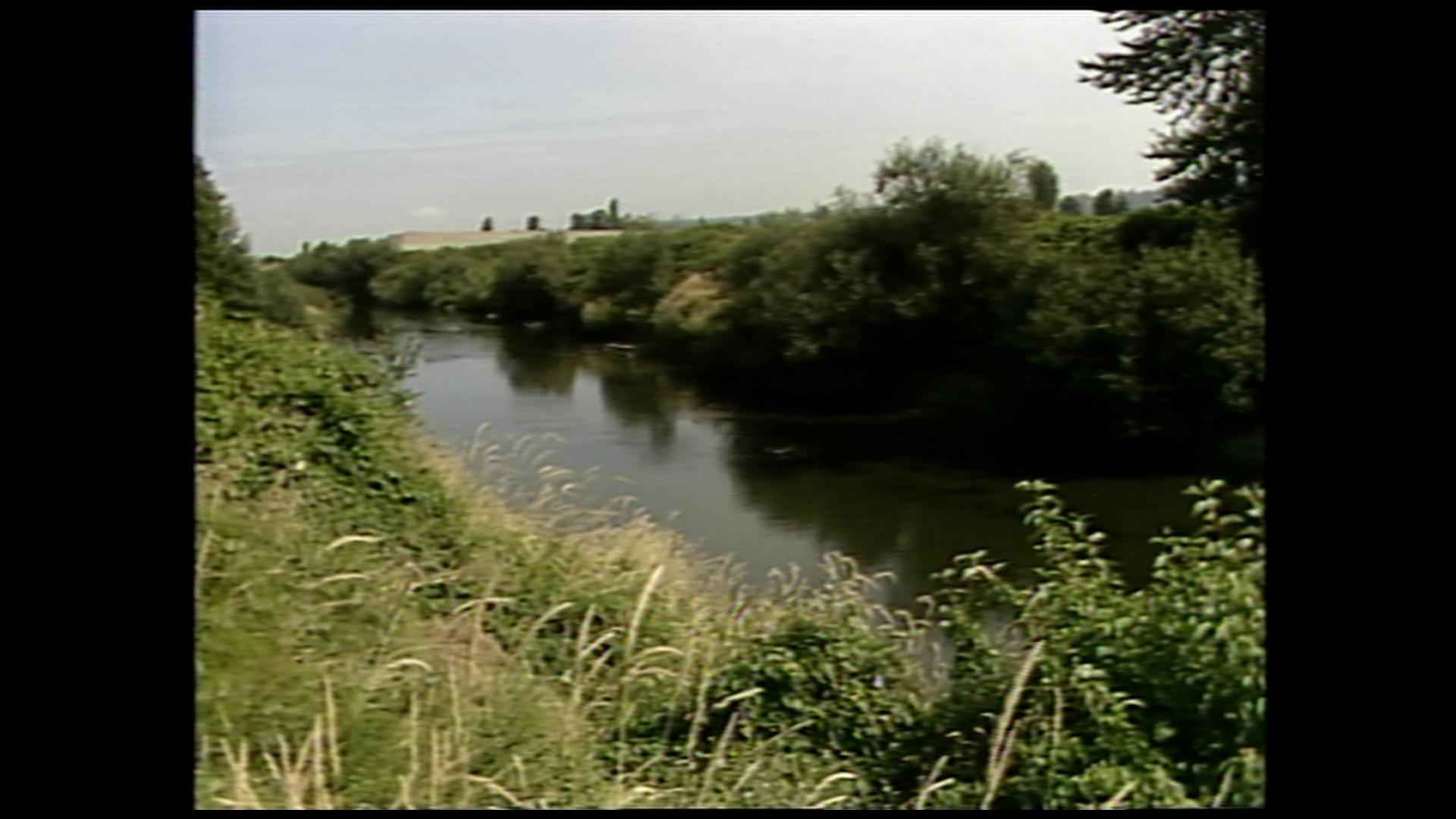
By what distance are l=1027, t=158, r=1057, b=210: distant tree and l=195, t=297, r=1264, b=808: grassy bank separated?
121cm

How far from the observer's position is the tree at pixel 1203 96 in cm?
357

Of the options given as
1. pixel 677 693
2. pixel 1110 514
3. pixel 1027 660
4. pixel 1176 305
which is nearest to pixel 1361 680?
pixel 1027 660

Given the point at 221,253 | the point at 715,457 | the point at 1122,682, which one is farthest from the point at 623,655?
the point at 221,253

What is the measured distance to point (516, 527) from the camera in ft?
15.4

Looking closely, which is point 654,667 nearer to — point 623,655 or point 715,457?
point 623,655

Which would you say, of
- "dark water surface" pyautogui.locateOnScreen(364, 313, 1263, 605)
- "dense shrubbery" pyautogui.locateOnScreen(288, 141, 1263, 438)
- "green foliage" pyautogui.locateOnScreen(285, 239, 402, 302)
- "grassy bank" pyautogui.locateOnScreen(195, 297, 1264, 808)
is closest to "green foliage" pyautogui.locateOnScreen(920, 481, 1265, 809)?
"grassy bank" pyautogui.locateOnScreen(195, 297, 1264, 808)

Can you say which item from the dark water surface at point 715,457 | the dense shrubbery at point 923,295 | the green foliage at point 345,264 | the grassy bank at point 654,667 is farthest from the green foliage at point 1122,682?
the green foliage at point 345,264

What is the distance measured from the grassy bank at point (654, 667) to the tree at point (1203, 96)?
1176 mm

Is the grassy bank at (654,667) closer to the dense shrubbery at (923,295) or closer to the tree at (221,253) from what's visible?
the tree at (221,253)

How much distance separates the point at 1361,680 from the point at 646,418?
311cm

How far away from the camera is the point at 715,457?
5020 millimetres

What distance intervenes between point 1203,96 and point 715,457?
224cm

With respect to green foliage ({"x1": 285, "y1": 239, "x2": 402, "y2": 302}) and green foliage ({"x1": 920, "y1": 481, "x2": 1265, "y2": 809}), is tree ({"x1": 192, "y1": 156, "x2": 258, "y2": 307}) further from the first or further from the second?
green foliage ({"x1": 920, "y1": 481, "x2": 1265, "y2": 809})

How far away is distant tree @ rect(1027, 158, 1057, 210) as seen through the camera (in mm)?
3918
